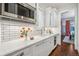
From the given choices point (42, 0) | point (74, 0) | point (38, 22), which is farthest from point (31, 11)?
point (74, 0)

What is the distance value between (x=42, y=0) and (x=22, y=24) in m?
0.48

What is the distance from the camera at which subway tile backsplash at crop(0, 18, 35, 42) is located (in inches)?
62.4

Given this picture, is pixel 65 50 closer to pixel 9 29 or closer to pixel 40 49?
pixel 40 49

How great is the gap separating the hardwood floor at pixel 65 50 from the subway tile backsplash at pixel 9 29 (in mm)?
574

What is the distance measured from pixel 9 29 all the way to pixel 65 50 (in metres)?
0.84

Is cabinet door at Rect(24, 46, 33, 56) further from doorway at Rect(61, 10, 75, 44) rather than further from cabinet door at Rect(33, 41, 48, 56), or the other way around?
doorway at Rect(61, 10, 75, 44)

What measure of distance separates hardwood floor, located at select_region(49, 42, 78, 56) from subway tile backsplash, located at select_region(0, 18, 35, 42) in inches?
22.6

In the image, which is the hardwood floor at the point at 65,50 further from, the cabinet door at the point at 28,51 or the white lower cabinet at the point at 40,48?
the cabinet door at the point at 28,51

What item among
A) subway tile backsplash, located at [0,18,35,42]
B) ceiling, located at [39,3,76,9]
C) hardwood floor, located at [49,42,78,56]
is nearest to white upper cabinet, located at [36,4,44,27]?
ceiling, located at [39,3,76,9]

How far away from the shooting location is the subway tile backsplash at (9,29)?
1.59 m

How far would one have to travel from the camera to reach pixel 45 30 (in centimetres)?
190

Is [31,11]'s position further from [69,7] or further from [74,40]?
[74,40]

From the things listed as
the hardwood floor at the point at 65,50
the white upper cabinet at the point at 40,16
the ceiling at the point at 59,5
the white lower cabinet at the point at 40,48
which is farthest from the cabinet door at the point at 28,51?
the ceiling at the point at 59,5

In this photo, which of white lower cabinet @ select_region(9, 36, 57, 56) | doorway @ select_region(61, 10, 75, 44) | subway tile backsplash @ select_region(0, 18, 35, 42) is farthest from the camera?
doorway @ select_region(61, 10, 75, 44)
